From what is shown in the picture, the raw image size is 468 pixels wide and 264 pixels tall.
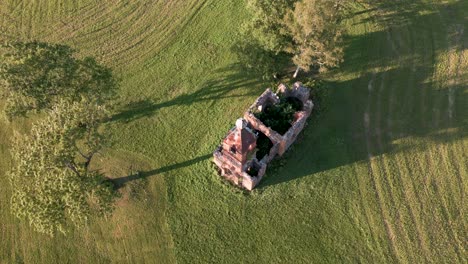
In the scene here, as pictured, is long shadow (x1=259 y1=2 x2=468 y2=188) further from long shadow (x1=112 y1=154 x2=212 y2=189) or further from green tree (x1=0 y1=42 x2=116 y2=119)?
green tree (x1=0 y1=42 x2=116 y2=119)

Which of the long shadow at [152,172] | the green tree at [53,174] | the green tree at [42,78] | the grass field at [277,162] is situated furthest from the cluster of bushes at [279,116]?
the green tree at [53,174]

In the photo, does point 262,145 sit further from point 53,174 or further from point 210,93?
point 53,174

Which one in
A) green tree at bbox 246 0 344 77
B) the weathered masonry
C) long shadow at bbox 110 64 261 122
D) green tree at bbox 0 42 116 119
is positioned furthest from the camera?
long shadow at bbox 110 64 261 122

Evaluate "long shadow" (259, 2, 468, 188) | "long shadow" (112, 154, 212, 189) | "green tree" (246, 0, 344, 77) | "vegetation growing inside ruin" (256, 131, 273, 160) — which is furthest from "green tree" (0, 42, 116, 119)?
"long shadow" (259, 2, 468, 188)

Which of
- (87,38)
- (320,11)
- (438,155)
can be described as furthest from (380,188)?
(87,38)

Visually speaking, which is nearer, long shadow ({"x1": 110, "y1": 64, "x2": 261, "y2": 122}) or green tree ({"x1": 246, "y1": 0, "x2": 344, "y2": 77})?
green tree ({"x1": 246, "y1": 0, "x2": 344, "y2": 77})

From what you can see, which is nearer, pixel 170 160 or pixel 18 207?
pixel 18 207

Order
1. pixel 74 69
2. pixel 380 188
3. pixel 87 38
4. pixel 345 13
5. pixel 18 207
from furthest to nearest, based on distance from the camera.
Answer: pixel 87 38 < pixel 345 13 < pixel 380 188 < pixel 74 69 < pixel 18 207

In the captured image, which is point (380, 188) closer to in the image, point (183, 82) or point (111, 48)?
point (183, 82)
